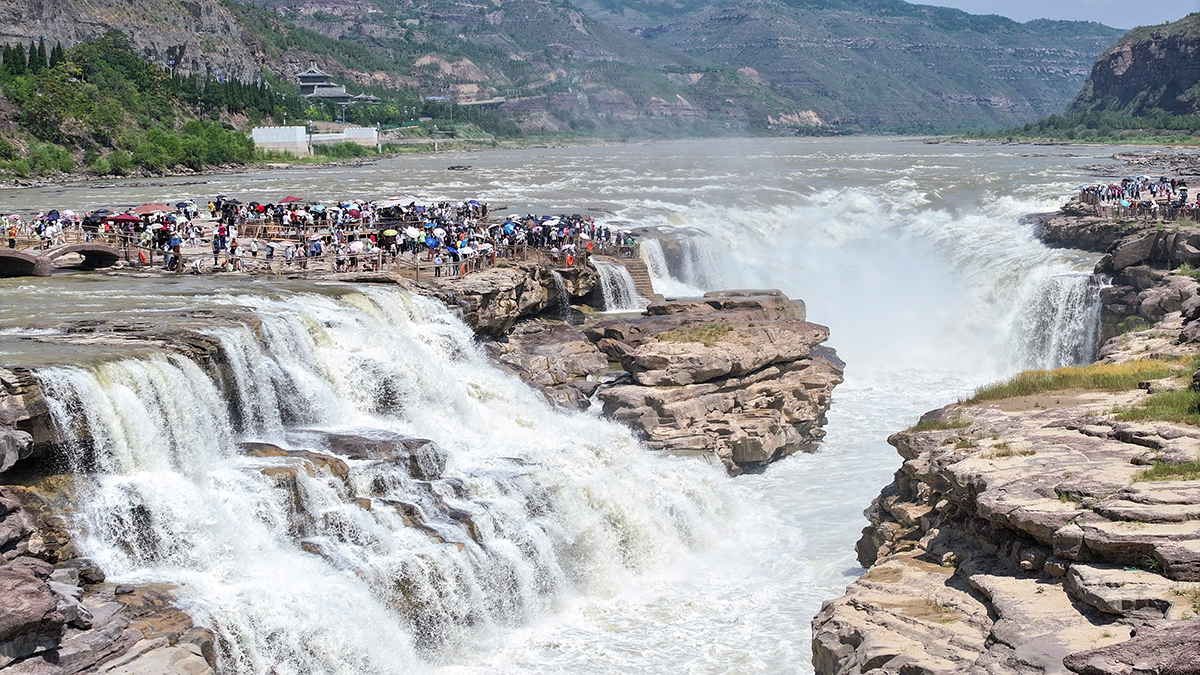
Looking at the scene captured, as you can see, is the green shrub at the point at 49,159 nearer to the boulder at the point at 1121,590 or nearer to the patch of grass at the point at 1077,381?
the patch of grass at the point at 1077,381

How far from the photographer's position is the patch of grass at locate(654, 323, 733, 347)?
30906mm

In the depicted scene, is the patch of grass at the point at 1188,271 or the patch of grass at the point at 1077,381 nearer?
the patch of grass at the point at 1077,381

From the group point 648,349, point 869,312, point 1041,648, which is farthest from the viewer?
point 869,312

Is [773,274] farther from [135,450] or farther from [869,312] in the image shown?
[135,450]

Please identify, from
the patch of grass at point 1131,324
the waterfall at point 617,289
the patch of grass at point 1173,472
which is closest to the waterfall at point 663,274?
the waterfall at point 617,289

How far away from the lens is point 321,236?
40438 mm

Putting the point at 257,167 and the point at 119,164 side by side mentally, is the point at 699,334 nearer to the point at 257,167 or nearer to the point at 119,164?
the point at 119,164

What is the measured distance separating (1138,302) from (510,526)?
939 inches

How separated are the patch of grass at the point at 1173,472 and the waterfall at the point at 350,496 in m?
10.1

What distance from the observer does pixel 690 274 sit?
160 feet

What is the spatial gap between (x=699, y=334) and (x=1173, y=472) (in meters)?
17.0

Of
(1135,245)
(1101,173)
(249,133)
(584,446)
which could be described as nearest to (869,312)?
(1135,245)

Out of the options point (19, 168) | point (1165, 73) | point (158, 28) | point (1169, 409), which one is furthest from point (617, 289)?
point (1165, 73)

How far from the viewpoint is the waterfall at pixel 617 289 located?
134ft
